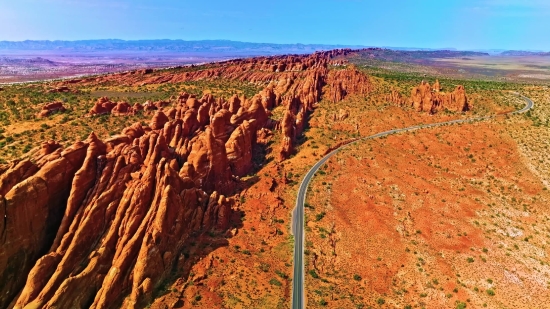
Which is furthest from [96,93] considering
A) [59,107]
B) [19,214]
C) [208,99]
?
[19,214]

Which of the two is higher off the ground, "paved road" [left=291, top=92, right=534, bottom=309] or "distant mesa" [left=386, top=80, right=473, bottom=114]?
"distant mesa" [left=386, top=80, right=473, bottom=114]

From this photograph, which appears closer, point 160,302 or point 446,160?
point 160,302

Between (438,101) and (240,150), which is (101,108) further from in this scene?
(438,101)

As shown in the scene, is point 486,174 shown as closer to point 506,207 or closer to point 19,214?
point 506,207

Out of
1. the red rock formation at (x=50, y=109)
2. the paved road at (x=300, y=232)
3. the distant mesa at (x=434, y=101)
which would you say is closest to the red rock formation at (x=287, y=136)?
the paved road at (x=300, y=232)

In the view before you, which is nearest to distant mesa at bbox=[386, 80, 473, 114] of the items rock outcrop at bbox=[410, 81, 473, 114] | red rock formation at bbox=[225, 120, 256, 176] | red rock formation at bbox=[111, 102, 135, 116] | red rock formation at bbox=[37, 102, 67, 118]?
rock outcrop at bbox=[410, 81, 473, 114]

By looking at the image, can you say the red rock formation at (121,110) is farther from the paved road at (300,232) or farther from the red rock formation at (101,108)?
the paved road at (300,232)

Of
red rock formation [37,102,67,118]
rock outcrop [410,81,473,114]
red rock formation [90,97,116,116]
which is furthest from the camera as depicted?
rock outcrop [410,81,473,114]

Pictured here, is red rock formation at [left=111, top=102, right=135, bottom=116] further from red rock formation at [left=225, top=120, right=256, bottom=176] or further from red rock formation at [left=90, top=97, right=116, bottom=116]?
red rock formation at [left=225, top=120, right=256, bottom=176]

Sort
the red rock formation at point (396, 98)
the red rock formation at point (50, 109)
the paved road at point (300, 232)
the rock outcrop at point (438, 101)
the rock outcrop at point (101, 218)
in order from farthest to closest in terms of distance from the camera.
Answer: the red rock formation at point (396, 98)
the rock outcrop at point (438, 101)
the red rock formation at point (50, 109)
the paved road at point (300, 232)
the rock outcrop at point (101, 218)
